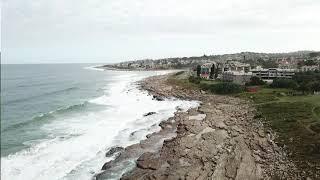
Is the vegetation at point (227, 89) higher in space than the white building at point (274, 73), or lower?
lower

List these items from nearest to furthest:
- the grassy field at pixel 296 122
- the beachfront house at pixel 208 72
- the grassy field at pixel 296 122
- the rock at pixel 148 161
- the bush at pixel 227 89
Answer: the rock at pixel 148 161 < the grassy field at pixel 296 122 < the grassy field at pixel 296 122 < the bush at pixel 227 89 < the beachfront house at pixel 208 72

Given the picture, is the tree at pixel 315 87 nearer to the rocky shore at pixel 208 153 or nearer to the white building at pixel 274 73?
the rocky shore at pixel 208 153

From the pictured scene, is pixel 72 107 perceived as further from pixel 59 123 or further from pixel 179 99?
pixel 179 99

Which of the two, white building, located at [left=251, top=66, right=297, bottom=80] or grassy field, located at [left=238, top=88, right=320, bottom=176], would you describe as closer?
grassy field, located at [left=238, top=88, right=320, bottom=176]

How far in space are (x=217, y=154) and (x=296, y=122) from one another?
40.8 feet

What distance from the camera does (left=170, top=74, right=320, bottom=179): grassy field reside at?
27.9m

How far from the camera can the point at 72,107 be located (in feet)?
188

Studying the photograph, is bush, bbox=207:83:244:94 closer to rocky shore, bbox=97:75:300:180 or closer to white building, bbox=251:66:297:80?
white building, bbox=251:66:297:80

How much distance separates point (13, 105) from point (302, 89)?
154 feet

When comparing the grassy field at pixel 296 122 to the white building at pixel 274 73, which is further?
the white building at pixel 274 73

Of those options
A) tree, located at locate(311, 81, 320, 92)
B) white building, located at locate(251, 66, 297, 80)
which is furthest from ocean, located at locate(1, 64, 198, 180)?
white building, located at locate(251, 66, 297, 80)

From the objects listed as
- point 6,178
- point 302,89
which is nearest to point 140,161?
point 6,178

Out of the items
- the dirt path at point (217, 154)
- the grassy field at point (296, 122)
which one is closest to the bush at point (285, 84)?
the grassy field at point (296, 122)

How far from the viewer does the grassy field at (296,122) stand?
91.5 ft
